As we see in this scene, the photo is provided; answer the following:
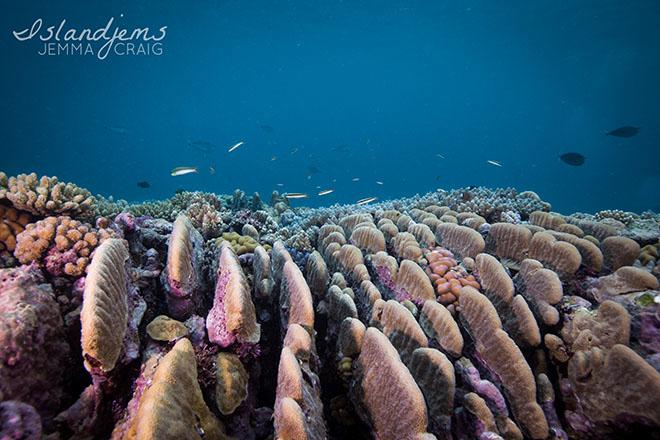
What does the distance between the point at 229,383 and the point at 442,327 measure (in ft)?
6.45

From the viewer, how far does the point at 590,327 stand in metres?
2.78

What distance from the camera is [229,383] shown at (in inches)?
91.2

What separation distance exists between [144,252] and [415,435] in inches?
133

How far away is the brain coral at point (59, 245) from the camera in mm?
2768

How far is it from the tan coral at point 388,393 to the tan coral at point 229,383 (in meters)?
0.98

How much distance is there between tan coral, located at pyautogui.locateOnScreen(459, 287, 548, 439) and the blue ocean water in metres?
15.5

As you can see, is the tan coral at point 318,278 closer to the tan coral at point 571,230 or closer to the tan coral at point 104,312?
the tan coral at point 104,312

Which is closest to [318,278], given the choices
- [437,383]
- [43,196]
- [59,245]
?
[437,383]

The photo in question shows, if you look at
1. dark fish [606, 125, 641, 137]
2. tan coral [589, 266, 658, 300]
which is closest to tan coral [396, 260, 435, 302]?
tan coral [589, 266, 658, 300]

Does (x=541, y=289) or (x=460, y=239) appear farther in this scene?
(x=460, y=239)

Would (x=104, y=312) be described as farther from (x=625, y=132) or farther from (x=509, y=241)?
(x=625, y=132)

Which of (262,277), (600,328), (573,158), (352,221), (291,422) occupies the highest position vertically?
(573,158)

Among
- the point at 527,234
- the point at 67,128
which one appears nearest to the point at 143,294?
the point at 527,234

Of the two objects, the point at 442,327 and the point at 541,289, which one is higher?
the point at 541,289
